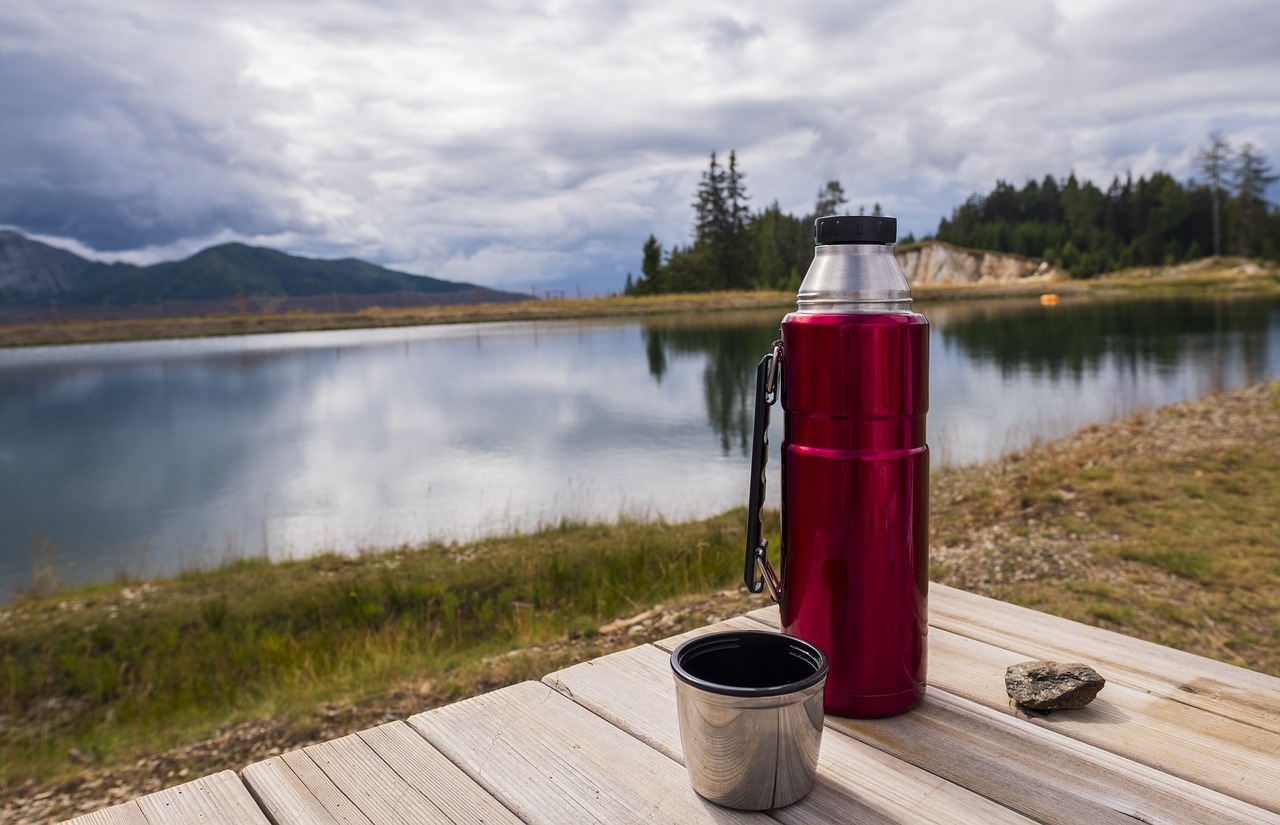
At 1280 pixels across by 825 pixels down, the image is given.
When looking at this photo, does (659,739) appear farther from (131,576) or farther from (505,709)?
(131,576)

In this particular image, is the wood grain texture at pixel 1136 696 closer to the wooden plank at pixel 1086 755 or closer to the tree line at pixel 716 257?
the wooden plank at pixel 1086 755

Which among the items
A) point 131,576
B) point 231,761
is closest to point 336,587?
point 231,761

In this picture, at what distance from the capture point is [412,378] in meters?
28.5

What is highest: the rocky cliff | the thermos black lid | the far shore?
the rocky cliff

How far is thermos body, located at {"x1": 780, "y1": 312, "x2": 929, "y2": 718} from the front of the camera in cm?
124

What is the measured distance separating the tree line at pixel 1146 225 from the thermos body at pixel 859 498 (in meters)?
93.5

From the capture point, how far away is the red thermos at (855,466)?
1239mm

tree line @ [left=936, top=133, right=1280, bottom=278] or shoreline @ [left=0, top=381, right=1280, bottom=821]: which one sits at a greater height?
tree line @ [left=936, top=133, right=1280, bottom=278]

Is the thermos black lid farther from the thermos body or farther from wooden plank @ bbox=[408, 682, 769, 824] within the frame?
wooden plank @ bbox=[408, 682, 769, 824]

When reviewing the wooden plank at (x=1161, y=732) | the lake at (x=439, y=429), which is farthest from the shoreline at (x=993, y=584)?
the wooden plank at (x=1161, y=732)

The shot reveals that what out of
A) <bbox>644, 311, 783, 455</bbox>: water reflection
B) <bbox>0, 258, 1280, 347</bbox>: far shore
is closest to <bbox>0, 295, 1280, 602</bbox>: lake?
<bbox>644, 311, 783, 455</bbox>: water reflection

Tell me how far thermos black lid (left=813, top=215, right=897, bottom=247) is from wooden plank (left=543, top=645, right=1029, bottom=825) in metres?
0.75

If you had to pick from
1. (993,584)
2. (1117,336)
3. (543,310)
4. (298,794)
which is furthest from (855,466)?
(543,310)

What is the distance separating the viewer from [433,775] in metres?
1.21
